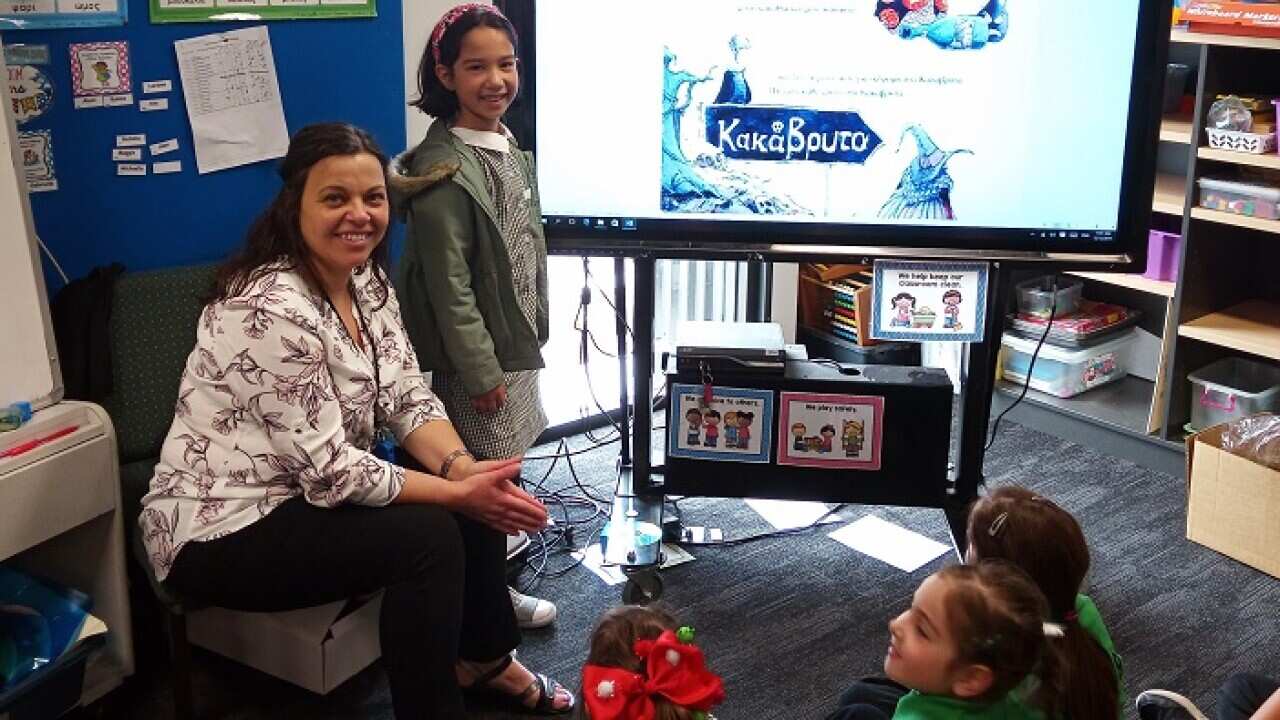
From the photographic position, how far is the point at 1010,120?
8.27 ft

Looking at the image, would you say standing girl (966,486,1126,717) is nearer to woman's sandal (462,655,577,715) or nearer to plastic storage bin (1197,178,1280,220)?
woman's sandal (462,655,577,715)

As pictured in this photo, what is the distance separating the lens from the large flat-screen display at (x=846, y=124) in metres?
2.49

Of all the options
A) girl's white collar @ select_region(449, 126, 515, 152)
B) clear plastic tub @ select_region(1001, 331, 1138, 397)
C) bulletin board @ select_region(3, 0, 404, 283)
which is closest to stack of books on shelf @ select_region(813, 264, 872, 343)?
clear plastic tub @ select_region(1001, 331, 1138, 397)

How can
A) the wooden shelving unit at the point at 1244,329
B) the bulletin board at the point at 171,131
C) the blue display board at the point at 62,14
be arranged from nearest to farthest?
the blue display board at the point at 62,14 < the bulletin board at the point at 171,131 < the wooden shelving unit at the point at 1244,329

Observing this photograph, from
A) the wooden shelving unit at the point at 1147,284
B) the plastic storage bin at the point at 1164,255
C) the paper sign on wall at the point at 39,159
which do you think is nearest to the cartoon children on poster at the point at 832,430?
the wooden shelving unit at the point at 1147,284

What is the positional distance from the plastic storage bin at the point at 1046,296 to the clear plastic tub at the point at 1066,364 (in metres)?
0.09

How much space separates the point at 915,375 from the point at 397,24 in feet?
4.46

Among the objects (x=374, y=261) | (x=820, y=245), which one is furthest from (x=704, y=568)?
(x=374, y=261)

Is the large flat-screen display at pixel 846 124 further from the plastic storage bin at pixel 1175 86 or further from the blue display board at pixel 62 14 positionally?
the plastic storage bin at pixel 1175 86

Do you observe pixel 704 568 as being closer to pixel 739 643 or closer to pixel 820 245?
pixel 739 643

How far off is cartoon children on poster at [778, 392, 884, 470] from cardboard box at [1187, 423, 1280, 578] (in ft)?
2.64

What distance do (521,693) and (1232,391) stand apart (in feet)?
6.61

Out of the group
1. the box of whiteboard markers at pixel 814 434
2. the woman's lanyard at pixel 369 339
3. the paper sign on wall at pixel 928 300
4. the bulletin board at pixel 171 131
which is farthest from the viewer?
the box of whiteboard markers at pixel 814 434

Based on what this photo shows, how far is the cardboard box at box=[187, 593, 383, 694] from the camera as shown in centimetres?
220
